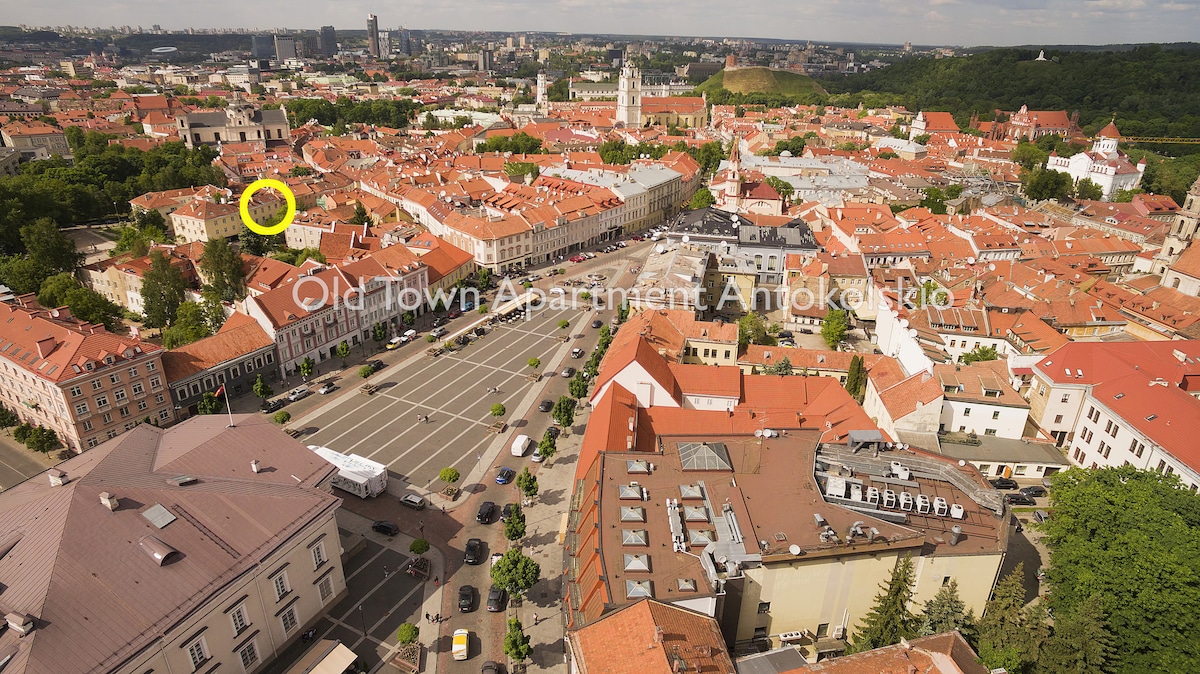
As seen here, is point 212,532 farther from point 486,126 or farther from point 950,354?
point 486,126

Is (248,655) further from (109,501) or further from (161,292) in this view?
(161,292)

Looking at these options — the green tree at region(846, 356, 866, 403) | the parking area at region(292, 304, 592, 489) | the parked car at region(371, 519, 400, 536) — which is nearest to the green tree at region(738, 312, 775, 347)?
the green tree at region(846, 356, 866, 403)

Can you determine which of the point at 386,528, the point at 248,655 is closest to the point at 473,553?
the point at 386,528

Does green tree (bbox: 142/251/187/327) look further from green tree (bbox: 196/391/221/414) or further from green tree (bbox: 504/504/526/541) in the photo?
green tree (bbox: 504/504/526/541)

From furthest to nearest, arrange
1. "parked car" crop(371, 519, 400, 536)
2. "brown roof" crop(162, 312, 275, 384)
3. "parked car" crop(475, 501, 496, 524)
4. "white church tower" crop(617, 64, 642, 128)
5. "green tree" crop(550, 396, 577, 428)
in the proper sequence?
"white church tower" crop(617, 64, 642, 128)
"brown roof" crop(162, 312, 275, 384)
"green tree" crop(550, 396, 577, 428)
"parked car" crop(475, 501, 496, 524)
"parked car" crop(371, 519, 400, 536)

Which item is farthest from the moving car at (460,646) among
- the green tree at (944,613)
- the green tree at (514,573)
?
the green tree at (944,613)

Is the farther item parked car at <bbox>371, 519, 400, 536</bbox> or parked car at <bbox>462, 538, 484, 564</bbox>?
parked car at <bbox>371, 519, 400, 536</bbox>
